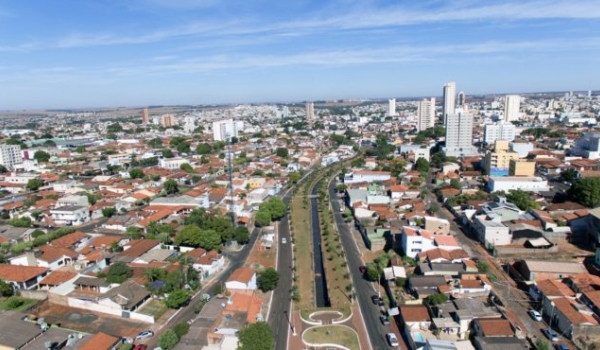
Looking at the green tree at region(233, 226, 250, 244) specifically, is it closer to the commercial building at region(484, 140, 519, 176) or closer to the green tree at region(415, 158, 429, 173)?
the green tree at region(415, 158, 429, 173)

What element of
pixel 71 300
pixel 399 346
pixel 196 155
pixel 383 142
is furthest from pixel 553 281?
pixel 196 155

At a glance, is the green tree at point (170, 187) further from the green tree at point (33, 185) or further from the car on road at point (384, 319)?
the car on road at point (384, 319)

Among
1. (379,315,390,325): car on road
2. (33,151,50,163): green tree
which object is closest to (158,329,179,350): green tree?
(379,315,390,325): car on road

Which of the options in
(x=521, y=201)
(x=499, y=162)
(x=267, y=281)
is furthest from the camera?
(x=499, y=162)

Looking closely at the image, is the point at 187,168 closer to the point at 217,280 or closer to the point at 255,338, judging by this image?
the point at 217,280

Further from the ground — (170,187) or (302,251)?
(170,187)

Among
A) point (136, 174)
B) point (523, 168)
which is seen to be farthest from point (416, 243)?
point (136, 174)
